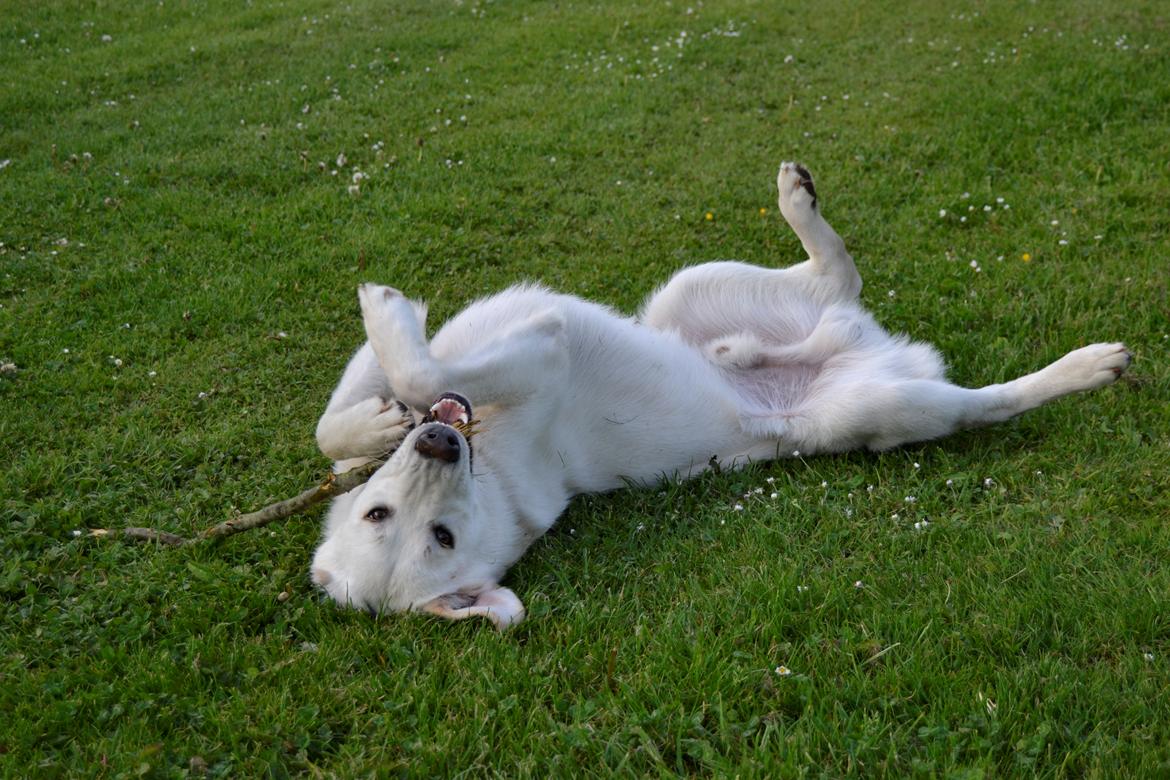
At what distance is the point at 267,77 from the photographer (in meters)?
9.91

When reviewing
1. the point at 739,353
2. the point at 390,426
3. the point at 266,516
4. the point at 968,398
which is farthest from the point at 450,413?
the point at 968,398

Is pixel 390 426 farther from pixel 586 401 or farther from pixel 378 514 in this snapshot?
pixel 586 401

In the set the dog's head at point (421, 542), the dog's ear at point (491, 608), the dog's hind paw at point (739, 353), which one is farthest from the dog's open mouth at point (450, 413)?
the dog's hind paw at point (739, 353)

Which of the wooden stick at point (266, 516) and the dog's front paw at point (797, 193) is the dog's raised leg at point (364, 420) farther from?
the dog's front paw at point (797, 193)

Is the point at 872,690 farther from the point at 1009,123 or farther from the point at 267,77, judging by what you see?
the point at 267,77

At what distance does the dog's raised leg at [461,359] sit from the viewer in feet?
12.4

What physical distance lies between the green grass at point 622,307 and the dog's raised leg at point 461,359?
691mm

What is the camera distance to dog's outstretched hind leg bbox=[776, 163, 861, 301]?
16.9 ft

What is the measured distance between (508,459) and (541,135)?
15.4 feet

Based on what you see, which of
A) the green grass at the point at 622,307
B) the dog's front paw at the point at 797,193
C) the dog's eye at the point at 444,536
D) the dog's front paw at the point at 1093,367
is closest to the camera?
the green grass at the point at 622,307

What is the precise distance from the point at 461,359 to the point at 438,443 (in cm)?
56

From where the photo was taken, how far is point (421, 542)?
11.8 feet

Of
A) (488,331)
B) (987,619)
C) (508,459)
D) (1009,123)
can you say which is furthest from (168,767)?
(1009,123)

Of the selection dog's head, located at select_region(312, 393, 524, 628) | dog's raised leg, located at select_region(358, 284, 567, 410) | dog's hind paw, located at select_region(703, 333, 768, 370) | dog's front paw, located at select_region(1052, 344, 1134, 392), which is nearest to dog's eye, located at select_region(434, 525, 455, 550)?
dog's head, located at select_region(312, 393, 524, 628)
